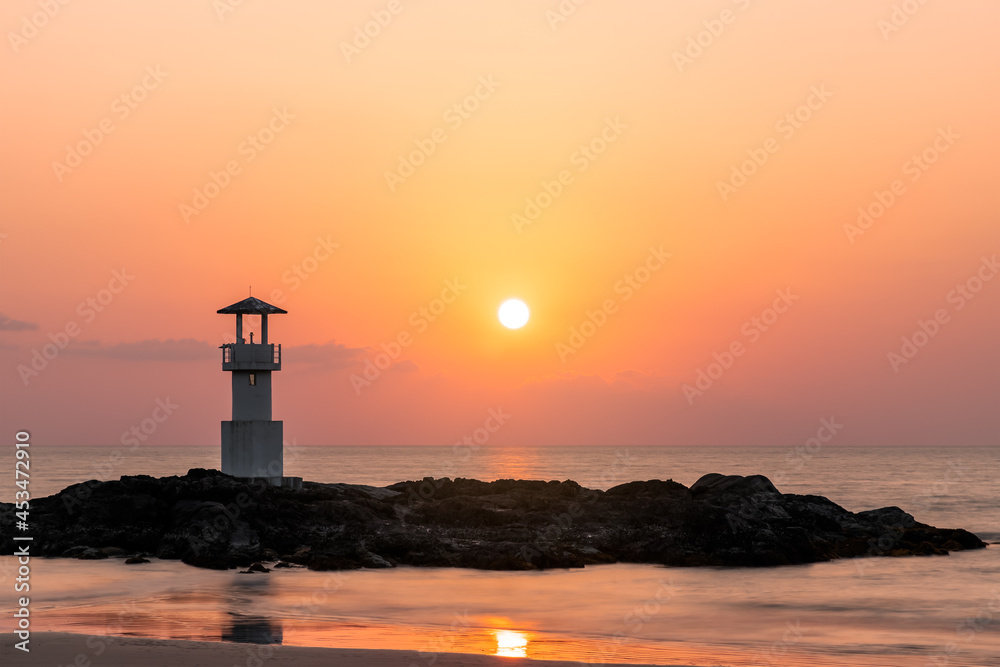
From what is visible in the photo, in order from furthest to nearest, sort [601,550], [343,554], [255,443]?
[255,443], [601,550], [343,554]

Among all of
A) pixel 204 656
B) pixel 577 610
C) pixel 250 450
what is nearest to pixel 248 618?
pixel 204 656

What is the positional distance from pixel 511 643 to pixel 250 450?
2154 cm

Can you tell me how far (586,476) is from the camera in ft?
391

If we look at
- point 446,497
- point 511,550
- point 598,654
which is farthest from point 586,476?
point 598,654

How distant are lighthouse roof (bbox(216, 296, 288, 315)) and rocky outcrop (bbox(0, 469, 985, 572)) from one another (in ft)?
21.3

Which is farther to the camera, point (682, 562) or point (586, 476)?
point (586, 476)

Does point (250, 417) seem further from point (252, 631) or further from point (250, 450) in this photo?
point (252, 631)

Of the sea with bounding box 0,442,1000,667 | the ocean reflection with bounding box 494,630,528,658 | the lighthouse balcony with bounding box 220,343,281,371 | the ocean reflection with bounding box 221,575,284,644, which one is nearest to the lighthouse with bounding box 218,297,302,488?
the lighthouse balcony with bounding box 220,343,281,371

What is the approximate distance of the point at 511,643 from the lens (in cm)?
2091

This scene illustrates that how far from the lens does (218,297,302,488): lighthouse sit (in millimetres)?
39969

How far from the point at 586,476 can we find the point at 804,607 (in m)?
92.3

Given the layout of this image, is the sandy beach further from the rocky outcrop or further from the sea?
the rocky outcrop

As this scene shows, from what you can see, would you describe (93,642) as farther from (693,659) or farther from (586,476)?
(586,476)

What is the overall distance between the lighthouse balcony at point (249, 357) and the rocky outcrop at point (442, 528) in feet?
14.1
